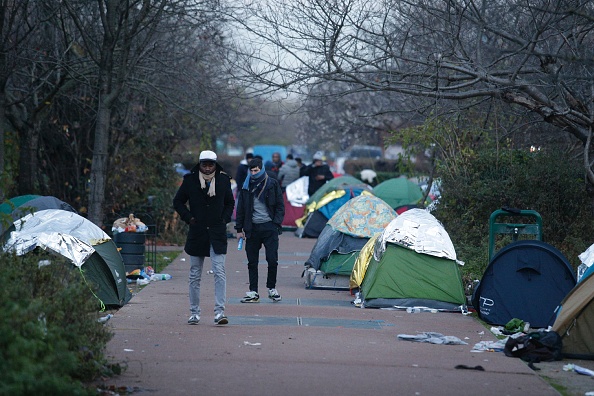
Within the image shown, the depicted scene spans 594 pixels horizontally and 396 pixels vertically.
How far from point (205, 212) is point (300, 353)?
2411 mm

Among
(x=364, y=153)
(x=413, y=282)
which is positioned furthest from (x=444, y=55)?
(x=364, y=153)

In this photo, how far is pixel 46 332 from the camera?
5914 mm

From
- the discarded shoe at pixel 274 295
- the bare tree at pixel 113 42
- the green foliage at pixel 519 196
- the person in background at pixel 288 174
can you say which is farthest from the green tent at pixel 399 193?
the discarded shoe at pixel 274 295

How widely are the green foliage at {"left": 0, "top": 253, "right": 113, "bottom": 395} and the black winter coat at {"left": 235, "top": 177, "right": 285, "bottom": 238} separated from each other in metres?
4.14

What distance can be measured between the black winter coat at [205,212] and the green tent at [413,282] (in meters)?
2.50

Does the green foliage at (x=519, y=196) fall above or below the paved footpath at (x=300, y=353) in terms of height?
above

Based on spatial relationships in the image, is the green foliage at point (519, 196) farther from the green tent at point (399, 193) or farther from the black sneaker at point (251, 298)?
the green tent at point (399, 193)

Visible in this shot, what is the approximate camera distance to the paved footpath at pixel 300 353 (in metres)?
6.97

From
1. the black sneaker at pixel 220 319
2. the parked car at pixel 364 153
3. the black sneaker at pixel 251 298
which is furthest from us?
the parked car at pixel 364 153

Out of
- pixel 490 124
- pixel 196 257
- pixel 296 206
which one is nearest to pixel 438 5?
pixel 490 124

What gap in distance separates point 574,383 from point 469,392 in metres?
1.16

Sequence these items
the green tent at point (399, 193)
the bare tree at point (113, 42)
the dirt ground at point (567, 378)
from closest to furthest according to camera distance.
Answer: the dirt ground at point (567, 378)
the bare tree at point (113, 42)
the green tent at point (399, 193)

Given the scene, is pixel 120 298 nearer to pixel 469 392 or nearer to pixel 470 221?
pixel 469 392

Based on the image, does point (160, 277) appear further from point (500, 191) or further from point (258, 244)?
point (500, 191)
